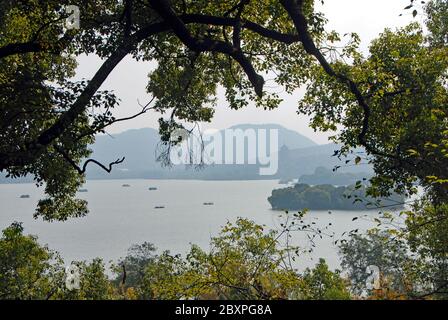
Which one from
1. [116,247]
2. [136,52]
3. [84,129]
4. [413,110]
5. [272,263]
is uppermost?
[136,52]

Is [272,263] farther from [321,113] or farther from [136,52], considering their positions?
[136,52]

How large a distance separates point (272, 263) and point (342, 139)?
13.9 ft

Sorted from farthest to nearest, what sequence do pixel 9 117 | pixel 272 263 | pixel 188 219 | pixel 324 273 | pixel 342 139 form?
1. pixel 188 219
2. pixel 324 273
3. pixel 342 139
4. pixel 272 263
5. pixel 9 117

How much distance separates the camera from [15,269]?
2166 cm

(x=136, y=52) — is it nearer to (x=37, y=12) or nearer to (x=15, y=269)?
(x=37, y=12)

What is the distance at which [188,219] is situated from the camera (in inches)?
5733

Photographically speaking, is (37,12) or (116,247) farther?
(116,247)

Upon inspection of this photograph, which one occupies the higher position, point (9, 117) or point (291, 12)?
point (291, 12)

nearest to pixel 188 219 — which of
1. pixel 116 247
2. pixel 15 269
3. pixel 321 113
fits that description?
pixel 116 247

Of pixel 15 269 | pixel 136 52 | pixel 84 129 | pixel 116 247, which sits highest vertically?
pixel 136 52

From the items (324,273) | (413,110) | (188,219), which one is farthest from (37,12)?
(188,219)
